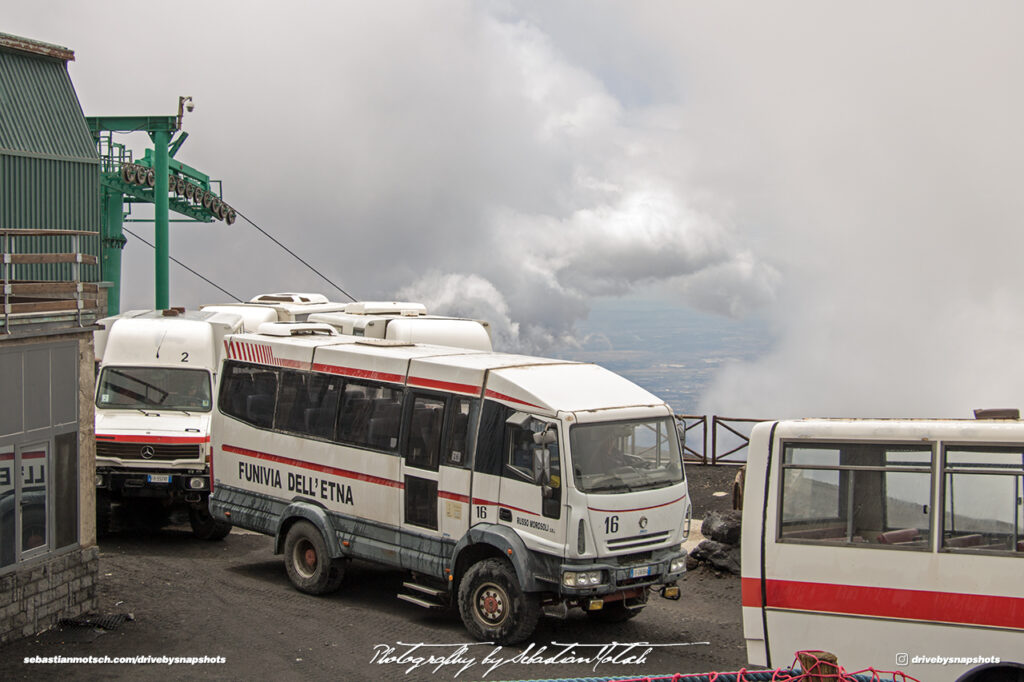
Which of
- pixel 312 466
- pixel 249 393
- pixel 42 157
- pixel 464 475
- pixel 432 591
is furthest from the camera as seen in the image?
pixel 42 157

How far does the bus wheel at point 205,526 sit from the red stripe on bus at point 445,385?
273 inches

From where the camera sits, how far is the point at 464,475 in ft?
43.1

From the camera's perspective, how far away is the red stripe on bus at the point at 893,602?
29.7ft

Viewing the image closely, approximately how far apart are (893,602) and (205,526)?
43.4 feet

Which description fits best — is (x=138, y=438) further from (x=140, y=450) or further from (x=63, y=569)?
(x=63, y=569)

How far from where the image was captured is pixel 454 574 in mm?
13117

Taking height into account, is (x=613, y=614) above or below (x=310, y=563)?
below

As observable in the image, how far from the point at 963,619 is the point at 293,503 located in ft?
31.1

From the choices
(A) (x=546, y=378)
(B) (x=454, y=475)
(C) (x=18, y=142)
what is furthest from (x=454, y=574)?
(C) (x=18, y=142)

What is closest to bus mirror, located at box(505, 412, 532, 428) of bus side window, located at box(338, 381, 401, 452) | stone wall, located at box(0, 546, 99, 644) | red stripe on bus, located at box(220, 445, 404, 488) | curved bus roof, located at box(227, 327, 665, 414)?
curved bus roof, located at box(227, 327, 665, 414)

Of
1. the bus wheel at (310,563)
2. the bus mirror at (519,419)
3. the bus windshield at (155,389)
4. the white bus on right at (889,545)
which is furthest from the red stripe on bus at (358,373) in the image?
the white bus on right at (889,545)

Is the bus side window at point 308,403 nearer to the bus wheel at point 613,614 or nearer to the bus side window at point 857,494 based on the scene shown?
the bus wheel at point 613,614

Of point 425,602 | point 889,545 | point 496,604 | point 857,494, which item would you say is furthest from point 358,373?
point 889,545

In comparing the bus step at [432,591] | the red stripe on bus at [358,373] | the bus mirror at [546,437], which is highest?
the red stripe on bus at [358,373]
